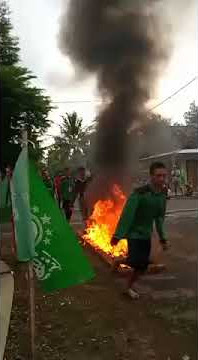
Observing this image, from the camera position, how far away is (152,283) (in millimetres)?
6578

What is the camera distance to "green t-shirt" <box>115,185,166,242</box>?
5.66m

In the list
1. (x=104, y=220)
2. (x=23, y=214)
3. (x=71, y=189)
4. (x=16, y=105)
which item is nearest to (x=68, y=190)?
(x=71, y=189)

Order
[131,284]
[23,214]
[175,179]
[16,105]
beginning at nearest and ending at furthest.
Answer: [23,214], [131,284], [16,105], [175,179]

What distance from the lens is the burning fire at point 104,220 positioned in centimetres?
988

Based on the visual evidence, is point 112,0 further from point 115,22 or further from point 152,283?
point 152,283

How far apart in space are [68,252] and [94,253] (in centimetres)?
495

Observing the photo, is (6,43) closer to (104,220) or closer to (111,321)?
(104,220)

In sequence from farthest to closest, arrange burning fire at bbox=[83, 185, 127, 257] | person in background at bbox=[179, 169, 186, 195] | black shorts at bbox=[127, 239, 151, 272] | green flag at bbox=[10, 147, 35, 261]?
person in background at bbox=[179, 169, 186, 195]
burning fire at bbox=[83, 185, 127, 257]
black shorts at bbox=[127, 239, 151, 272]
green flag at bbox=[10, 147, 35, 261]

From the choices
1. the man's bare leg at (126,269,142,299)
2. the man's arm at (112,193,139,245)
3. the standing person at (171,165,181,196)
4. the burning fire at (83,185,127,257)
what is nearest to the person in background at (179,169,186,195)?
the standing person at (171,165,181,196)

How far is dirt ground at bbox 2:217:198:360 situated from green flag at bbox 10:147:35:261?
0.81m

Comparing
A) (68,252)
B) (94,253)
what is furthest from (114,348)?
(94,253)

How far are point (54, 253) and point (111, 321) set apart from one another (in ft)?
4.32

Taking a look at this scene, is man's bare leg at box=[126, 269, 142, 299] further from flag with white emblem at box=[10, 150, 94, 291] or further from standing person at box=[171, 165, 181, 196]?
standing person at box=[171, 165, 181, 196]

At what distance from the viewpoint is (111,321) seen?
5.09 meters
